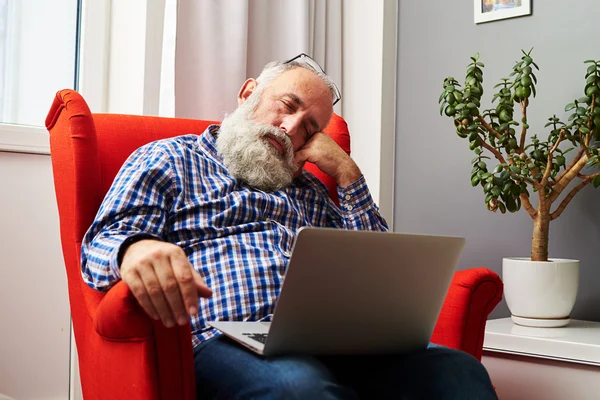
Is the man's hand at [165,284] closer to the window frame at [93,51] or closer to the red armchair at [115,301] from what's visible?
the red armchair at [115,301]

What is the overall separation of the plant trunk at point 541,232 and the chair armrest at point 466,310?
1.50 ft

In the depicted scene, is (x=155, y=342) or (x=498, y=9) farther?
(x=498, y=9)

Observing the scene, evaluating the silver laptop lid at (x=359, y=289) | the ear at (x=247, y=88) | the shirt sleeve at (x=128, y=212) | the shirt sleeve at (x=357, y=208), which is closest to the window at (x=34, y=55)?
the ear at (x=247, y=88)

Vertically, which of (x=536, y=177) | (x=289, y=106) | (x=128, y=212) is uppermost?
(x=289, y=106)

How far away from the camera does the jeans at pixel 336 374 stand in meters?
0.98

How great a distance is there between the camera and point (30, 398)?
200 centimetres

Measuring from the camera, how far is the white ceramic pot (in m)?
1.92

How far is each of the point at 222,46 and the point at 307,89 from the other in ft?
2.23

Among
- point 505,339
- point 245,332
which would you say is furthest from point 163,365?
point 505,339

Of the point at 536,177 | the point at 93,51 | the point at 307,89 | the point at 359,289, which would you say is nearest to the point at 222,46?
the point at 93,51

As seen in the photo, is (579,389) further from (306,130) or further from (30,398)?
(30,398)

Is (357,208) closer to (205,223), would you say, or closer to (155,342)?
(205,223)

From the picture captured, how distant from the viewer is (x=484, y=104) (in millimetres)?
2443

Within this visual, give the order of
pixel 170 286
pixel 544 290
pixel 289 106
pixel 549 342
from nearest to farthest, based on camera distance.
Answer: pixel 170 286 < pixel 289 106 < pixel 549 342 < pixel 544 290
